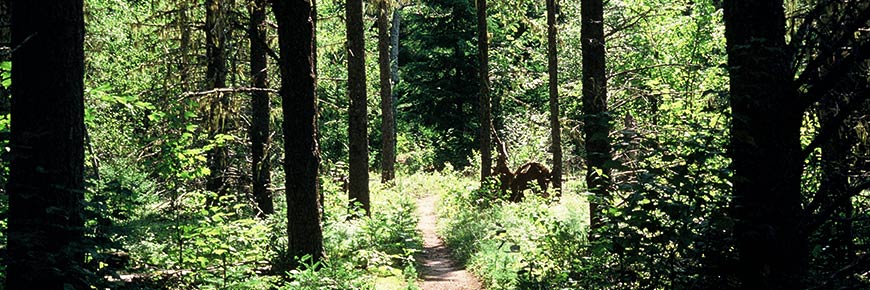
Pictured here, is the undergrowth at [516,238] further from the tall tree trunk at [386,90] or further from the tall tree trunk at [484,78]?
the tall tree trunk at [386,90]

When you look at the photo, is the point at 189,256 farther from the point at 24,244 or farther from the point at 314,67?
the point at 24,244

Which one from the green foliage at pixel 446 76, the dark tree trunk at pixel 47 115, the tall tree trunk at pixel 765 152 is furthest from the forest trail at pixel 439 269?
the green foliage at pixel 446 76

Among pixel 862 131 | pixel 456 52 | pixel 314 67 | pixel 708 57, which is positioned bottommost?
pixel 862 131

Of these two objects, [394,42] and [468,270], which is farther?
[394,42]

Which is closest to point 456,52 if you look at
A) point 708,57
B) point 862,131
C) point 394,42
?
point 394,42

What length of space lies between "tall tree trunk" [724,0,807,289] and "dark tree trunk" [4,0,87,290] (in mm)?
5149

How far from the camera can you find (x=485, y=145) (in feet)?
65.5

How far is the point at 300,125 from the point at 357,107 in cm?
613

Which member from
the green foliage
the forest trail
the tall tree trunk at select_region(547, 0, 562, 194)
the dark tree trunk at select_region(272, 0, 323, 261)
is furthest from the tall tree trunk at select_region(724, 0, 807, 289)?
the green foliage

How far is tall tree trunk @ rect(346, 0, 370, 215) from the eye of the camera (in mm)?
14984

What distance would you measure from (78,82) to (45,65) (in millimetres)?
326

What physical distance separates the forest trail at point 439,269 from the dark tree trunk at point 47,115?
21.5ft

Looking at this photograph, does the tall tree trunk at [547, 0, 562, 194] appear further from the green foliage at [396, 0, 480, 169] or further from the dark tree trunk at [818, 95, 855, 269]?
the dark tree trunk at [818, 95, 855, 269]

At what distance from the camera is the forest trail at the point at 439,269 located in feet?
37.8
